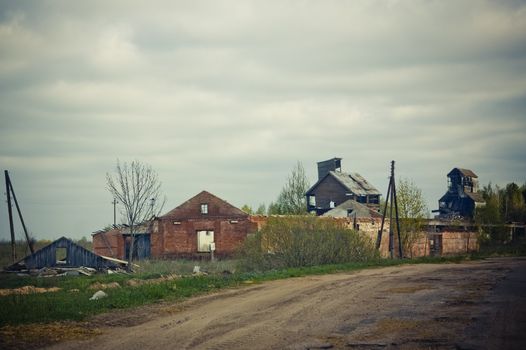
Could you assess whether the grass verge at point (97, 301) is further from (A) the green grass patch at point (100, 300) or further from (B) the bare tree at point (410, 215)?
(B) the bare tree at point (410, 215)

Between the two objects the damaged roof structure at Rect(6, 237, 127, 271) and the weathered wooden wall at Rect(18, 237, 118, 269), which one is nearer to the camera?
the damaged roof structure at Rect(6, 237, 127, 271)

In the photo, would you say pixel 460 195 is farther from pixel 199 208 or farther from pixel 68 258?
pixel 68 258

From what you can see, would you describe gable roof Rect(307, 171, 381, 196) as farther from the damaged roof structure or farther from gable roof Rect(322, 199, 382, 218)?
the damaged roof structure

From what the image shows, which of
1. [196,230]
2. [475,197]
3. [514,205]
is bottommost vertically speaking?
[196,230]

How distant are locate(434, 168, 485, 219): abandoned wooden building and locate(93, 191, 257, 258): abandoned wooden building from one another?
1584 inches

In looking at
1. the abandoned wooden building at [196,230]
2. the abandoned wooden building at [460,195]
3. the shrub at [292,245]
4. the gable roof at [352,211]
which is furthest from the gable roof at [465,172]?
the shrub at [292,245]

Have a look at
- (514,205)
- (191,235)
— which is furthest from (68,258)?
(514,205)

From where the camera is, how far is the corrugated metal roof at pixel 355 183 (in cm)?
6236

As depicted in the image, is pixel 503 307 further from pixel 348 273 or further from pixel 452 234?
pixel 452 234

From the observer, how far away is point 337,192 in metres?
62.5

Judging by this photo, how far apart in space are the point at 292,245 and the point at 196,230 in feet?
68.2

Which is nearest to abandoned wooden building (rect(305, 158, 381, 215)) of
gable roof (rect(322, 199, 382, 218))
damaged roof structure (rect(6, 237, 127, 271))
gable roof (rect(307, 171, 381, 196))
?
gable roof (rect(307, 171, 381, 196))

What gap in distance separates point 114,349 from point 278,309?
14.7 ft

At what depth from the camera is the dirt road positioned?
8305 millimetres
